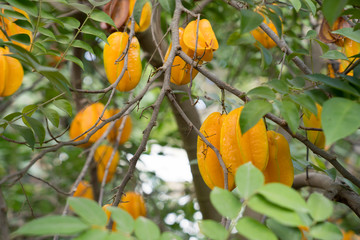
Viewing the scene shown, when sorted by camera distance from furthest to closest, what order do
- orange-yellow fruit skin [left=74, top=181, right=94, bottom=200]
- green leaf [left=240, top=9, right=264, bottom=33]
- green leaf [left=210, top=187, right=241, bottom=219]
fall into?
orange-yellow fruit skin [left=74, top=181, right=94, bottom=200] < green leaf [left=240, top=9, right=264, bottom=33] < green leaf [left=210, top=187, right=241, bottom=219]

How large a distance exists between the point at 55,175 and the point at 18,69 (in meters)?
1.59

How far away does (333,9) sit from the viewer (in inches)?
21.9

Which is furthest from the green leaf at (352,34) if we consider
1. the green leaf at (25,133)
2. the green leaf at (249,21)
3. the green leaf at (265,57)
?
the green leaf at (25,133)

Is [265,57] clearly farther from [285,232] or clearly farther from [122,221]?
[122,221]

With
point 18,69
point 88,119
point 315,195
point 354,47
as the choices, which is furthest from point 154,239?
point 88,119

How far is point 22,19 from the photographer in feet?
3.33

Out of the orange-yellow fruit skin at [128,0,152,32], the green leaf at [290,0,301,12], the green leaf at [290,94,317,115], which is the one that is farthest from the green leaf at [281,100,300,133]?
the orange-yellow fruit skin at [128,0,152,32]

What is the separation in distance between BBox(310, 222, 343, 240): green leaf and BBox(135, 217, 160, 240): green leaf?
21 cm

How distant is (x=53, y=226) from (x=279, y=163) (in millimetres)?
543

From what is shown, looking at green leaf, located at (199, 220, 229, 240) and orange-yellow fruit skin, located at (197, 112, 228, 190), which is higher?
green leaf, located at (199, 220, 229, 240)

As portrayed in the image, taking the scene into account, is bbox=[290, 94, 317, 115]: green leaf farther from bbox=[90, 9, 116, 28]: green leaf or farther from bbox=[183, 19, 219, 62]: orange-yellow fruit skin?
bbox=[90, 9, 116, 28]: green leaf

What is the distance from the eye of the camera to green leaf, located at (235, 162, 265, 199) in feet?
1.73

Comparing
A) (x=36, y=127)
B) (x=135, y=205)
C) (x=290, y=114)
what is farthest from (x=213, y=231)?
(x=135, y=205)

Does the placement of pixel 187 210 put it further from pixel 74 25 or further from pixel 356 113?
pixel 356 113
